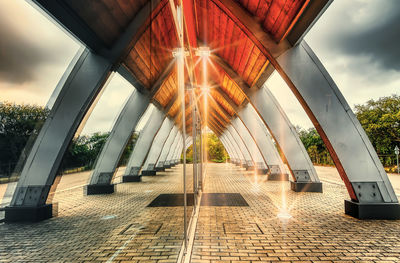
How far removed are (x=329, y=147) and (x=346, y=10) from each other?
10.6 feet

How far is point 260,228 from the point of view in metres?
4.86

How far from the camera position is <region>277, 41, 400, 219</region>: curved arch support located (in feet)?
18.4

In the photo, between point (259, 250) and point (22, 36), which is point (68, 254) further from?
point (259, 250)

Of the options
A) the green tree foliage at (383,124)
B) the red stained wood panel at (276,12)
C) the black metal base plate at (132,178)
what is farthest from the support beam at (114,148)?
the green tree foliage at (383,124)

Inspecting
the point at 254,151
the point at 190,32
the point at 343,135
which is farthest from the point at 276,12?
the point at 254,151

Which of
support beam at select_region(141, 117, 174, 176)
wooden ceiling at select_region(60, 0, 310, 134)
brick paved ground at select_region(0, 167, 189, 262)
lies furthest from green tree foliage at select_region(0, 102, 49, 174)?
support beam at select_region(141, 117, 174, 176)

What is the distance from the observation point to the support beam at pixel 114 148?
1715mm

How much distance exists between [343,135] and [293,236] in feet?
9.70

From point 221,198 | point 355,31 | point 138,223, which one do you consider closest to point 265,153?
point 221,198

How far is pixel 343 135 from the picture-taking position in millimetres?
5883

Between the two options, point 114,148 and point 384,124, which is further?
point 384,124

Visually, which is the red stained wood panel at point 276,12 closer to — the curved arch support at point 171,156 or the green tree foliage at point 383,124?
the curved arch support at point 171,156

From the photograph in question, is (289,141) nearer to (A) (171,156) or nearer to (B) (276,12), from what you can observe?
(B) (276,12)

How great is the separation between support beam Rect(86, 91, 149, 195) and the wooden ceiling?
35cm
